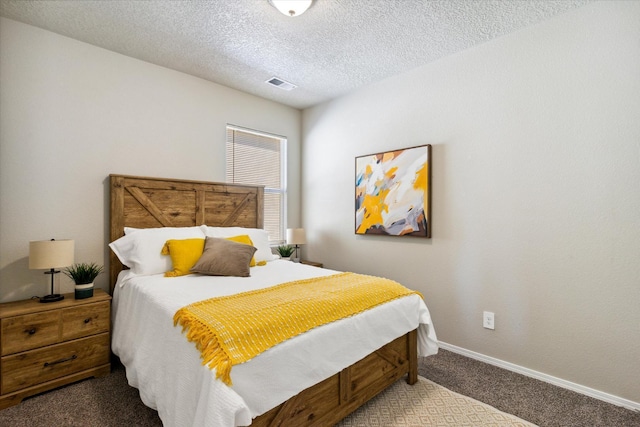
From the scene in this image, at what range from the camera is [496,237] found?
256 cm

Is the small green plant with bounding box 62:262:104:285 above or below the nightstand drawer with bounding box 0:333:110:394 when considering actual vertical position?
above

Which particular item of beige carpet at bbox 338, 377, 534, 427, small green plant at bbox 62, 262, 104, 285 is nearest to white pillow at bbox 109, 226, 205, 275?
small green plant at bbox 62, 262, 104, 285

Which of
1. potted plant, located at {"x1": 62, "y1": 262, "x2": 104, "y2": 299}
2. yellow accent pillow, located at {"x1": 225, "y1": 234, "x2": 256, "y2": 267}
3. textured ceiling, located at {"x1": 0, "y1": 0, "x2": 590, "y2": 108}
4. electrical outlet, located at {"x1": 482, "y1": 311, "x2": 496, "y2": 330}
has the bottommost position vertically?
electrical outlet, located at {"x1": 482, "y1": 311, "x2": 496, "y2": 330}

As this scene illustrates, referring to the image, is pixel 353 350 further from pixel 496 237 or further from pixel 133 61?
pixel 133 61

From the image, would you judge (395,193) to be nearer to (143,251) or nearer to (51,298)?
(143,251)

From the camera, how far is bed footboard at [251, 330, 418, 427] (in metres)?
1.49

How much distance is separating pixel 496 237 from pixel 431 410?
1.43 m

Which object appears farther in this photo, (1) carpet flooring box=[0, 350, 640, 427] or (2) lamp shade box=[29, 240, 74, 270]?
(2) lamp shade box=[29, 240, 74, 270]

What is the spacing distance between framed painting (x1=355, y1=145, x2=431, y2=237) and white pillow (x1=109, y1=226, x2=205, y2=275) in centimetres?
200

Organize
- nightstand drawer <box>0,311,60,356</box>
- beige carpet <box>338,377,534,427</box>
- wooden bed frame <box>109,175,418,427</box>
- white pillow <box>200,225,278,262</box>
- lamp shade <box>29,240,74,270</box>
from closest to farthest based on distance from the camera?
wooden bed frame <box>109,175,418,427</box> → beige carpet <box>338,377,534,427</box> → nightstand drawer <box>0,311,60,356</box> → lamp shade <box>29,240,74,270</box> → white pillow <box>200,225,278,262</box>

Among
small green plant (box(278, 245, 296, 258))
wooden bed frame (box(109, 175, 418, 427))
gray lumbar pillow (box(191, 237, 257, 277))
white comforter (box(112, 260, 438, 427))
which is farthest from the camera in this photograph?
small green plant (box(278, 245, 296, 258))

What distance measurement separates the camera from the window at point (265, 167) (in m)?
3.67

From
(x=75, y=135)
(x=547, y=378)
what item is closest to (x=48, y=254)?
(x=75, y=135)

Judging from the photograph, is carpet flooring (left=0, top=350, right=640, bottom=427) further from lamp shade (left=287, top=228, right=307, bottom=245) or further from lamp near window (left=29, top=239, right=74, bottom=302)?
lamp shade (left=287, top=228, right=307, bottom=245)
